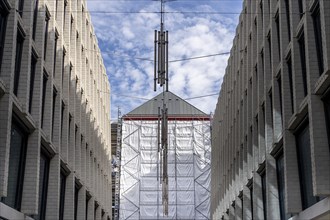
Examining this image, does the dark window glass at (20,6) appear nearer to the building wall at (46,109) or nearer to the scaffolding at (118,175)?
the building wall at (46,109)

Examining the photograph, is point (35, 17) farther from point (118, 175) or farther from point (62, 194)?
point (118, 175)

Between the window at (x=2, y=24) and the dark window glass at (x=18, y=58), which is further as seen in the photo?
the dark window glass at (x=18, y=58)

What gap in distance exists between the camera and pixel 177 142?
2392 inches

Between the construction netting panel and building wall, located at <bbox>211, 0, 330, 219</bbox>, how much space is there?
66.2 ft

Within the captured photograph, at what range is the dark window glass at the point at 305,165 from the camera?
63.4 ft

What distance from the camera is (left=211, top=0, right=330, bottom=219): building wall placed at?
659 inches

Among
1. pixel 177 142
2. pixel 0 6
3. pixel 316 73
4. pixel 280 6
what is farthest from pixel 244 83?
pixel 177 142

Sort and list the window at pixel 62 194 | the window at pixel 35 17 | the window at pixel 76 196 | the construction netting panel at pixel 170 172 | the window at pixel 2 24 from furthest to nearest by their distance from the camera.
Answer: the construction netting panel at pixel 170 172 → the window at pixel 76 196 → the window at pixel 62 194 → the window at pixel 35 17 → the window at pixel 2 24

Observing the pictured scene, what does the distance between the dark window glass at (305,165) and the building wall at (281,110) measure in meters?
0.03

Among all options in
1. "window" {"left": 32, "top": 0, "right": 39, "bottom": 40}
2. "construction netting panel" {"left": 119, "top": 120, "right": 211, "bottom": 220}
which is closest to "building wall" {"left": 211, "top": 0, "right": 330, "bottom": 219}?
"window" {"left": 32, "top": 0, "right": 39, "bottom": 40}

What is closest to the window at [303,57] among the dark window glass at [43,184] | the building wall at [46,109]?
the building wall at [46,109]

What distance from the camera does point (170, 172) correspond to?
59.7 meters

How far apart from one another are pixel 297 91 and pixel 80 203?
53.8ft

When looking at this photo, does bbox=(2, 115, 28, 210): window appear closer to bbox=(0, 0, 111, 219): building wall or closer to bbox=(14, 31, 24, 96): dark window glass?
bbox=(0, 0, 111, 219): building wall
